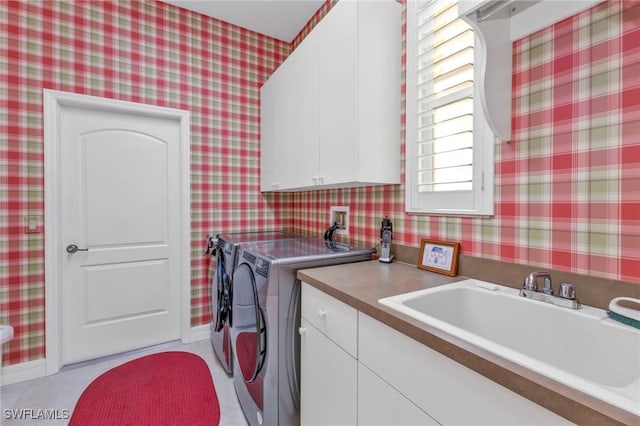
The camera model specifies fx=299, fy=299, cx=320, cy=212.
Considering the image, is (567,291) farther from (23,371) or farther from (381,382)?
(23,371)

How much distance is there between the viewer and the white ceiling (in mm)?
2436

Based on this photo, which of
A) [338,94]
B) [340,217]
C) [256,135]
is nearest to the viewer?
[338,94]

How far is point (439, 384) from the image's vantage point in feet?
2.46

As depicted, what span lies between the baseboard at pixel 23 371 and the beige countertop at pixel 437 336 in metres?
2.15

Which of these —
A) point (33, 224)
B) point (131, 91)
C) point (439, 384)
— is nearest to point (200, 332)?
point (33, 224)

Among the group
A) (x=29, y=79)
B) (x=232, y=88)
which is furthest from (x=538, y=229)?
(x=29, y=79)

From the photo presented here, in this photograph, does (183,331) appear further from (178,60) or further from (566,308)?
(566,308)

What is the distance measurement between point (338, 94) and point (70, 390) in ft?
8.27

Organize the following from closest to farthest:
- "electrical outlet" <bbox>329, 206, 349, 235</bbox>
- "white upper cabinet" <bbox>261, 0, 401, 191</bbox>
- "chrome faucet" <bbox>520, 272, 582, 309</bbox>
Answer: "chrome faucet" <bbox>520, 272, 582, 309</bbox> < "white upper cabinet" <bbox>261, 0, 401, 191</bbox> < "electrical outlet" <bbox>329, 206, 349, 235</bbox>

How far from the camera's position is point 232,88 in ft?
9.18

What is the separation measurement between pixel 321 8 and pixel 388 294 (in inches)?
95.7

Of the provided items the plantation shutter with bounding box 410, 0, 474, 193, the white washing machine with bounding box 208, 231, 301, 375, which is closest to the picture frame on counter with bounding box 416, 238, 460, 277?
the plantation shutter with bounding box 410, 0, 474, 193

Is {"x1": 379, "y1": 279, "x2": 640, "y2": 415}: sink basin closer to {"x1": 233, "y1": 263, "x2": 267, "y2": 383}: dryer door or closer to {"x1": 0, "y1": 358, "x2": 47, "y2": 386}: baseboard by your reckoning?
{"x1": 233, "y1": 263, "x2": 267, "y2": 383}: dryer door

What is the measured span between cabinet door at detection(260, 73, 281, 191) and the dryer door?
1045 millimetres
